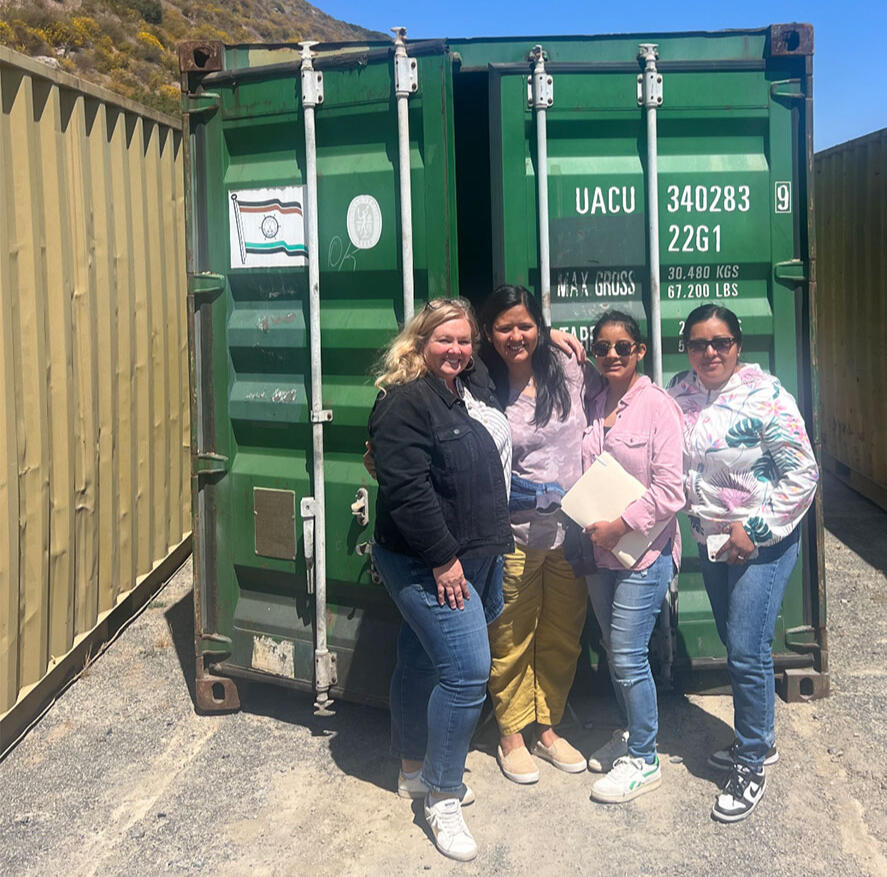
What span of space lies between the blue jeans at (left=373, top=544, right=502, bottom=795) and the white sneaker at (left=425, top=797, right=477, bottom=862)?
0.06m

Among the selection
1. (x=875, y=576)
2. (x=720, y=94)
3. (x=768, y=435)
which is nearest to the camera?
(x=768, y=435)

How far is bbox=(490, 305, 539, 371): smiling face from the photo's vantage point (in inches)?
129

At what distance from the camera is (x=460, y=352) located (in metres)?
3.06

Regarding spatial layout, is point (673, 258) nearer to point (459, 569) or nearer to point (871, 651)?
point (459, 569)

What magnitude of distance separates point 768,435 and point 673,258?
3.26 feet

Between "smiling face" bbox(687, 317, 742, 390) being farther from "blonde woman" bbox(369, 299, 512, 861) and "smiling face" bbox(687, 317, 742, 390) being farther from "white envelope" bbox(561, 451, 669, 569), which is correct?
"blonde woman" bbox(369, 299, 512, 861)

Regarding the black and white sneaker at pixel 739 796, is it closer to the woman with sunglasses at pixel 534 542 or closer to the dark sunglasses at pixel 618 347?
the woman with sunglasses at pixel 534 542

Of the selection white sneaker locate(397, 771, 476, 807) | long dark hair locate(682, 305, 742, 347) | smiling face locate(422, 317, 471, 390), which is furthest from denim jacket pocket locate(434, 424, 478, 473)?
white sneaker locate(397, 771, 476, 807)

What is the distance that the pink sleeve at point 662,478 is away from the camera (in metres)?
3.18

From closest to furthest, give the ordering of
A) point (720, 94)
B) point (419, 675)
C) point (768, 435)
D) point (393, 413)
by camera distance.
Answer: point (393, 413)
point (768, 435)
point (419, 675)
point (720, 94)

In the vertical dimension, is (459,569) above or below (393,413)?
below

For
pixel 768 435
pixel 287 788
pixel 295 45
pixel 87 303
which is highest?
pixel 295 45

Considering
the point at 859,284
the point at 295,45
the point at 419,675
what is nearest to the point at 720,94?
the point at 295,45

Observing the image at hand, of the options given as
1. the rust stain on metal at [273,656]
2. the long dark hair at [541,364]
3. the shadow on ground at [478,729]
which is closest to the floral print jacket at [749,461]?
the long dark hair at [541,364]
